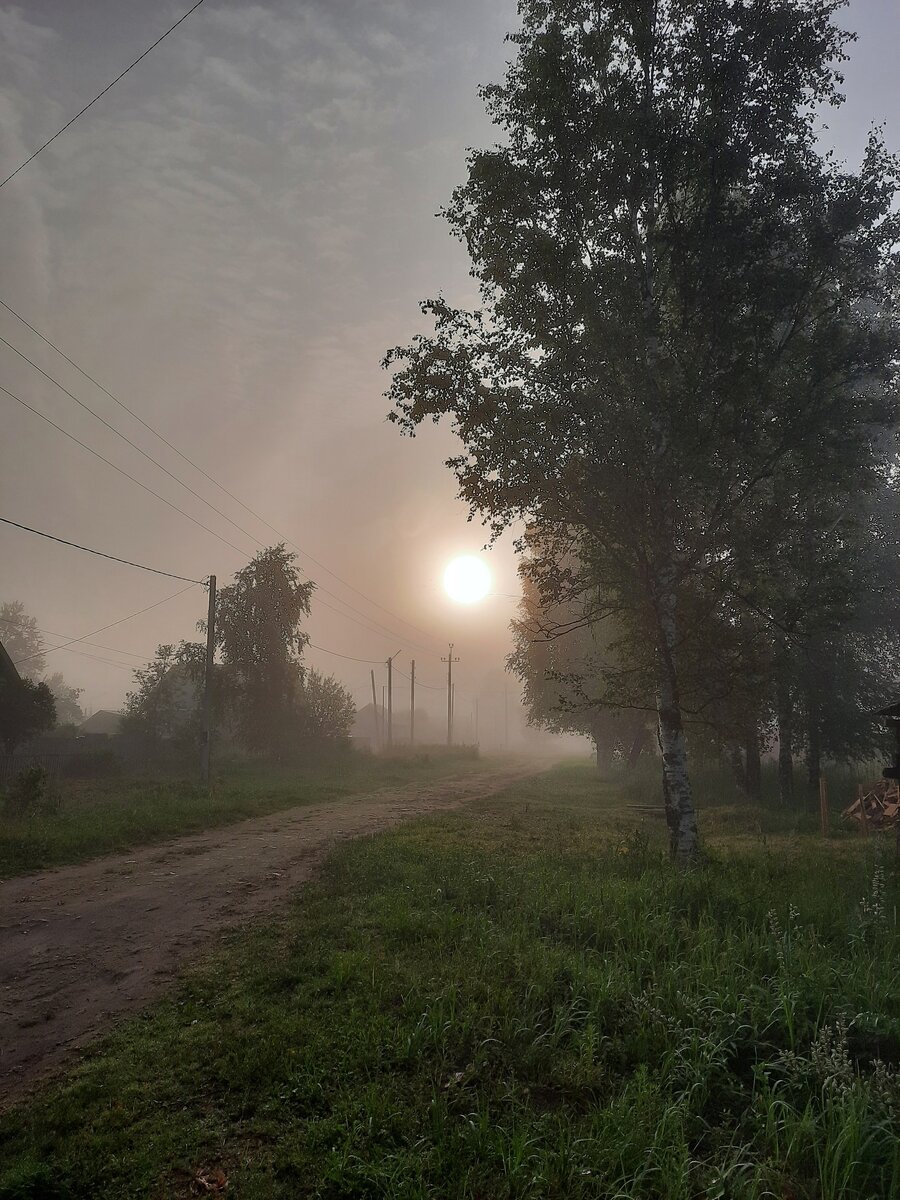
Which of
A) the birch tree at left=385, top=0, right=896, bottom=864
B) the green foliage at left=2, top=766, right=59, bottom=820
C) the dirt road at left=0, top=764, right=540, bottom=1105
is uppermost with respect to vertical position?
the birch tree at left=385, top=0, right=896, bottom=864

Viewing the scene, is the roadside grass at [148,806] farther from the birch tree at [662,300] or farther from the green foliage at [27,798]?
the birch tree at [662,300]

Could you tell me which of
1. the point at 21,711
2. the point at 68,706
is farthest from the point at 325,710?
the point at 68,706

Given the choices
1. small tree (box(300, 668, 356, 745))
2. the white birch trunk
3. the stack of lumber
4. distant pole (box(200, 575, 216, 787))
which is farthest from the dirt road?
small tree (box(300, 668, 356, 745))

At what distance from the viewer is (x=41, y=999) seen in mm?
5980

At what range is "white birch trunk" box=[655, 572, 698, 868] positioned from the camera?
11.9 meters

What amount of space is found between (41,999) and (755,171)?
56.9 feet

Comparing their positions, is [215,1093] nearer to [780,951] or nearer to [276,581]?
[780,951]

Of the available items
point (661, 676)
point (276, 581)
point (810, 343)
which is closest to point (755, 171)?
point (810, 343)

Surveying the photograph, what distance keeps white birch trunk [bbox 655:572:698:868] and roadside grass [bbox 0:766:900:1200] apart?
347 cm

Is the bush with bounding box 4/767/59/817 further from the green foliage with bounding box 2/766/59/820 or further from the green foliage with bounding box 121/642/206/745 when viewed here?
the green foliage with bounding box 121/642/206/745

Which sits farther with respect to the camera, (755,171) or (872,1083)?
(755,171)

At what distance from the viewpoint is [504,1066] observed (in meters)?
4.92

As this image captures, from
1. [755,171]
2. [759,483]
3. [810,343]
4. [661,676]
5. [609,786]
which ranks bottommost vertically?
[609,786]

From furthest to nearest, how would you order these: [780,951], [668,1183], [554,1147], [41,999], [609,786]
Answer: [609,786], [780,951], [41,999], [554,1147], [668,1183]
